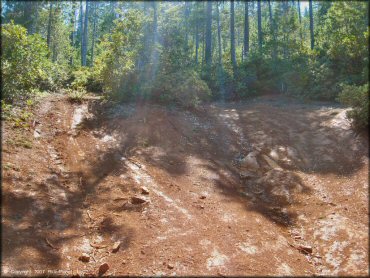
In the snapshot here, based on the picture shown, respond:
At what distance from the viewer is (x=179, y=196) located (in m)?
6.80

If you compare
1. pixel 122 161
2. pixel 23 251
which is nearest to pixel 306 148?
pixel 122 161

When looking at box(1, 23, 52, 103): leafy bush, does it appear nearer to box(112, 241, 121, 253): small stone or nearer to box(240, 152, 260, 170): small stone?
box(112, 241, 121, 253): small stone

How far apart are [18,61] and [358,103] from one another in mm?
9452

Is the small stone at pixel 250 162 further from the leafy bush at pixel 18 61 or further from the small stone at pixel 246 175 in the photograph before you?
the leafy bush at pixel 18 61

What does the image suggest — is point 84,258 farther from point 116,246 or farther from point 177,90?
point 177,90

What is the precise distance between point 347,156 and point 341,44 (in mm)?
8822

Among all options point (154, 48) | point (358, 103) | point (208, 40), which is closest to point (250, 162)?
point (358, 103)

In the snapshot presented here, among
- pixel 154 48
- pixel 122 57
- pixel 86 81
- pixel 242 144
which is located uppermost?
pixel 154 48

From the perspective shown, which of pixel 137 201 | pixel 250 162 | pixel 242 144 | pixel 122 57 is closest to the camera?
pixel 137 201

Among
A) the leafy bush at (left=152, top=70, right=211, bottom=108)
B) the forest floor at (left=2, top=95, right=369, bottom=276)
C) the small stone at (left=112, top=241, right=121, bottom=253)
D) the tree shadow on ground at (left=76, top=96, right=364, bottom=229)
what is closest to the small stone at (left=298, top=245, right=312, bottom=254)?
the forest floor at (left=2, top=95, right=369, bottom=276)

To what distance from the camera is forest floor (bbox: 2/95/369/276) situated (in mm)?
4812

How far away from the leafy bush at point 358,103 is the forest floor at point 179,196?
1.42ft

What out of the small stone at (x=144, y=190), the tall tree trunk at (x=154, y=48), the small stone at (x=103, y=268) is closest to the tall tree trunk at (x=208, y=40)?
the tall tree trunk at (x=154, y=48)

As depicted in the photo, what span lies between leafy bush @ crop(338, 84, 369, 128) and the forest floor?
1.42ft
